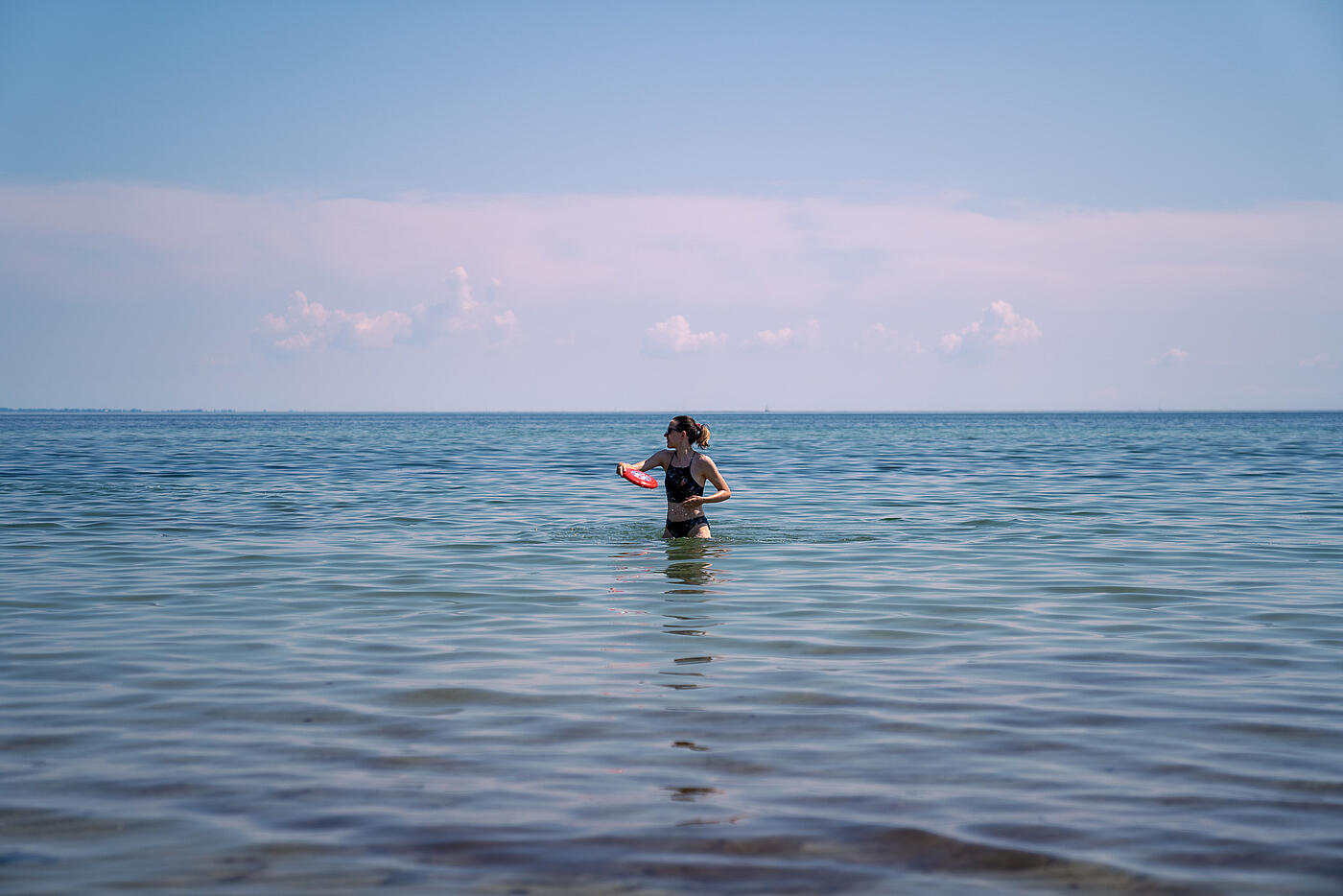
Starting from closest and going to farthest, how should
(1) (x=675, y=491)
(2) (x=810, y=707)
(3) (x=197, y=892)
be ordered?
1. (3) (x=197, y=892)
2. (2) (x=810, y=707)
3. (1) (x=675, y=491)

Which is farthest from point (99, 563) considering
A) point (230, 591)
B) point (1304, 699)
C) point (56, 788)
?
point (1304, 699)

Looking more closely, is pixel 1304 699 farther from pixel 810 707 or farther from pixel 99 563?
pixel 99 563

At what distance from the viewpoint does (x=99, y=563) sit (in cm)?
1370

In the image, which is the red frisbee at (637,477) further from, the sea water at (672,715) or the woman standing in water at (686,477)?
the sea water at (672,715)

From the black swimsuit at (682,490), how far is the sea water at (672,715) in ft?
1.28

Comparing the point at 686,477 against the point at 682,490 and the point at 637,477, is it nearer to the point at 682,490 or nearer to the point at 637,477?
the point at 682,490

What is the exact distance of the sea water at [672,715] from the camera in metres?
4.76

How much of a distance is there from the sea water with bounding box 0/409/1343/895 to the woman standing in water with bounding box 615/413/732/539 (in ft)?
1.55

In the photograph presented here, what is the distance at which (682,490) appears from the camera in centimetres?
1576

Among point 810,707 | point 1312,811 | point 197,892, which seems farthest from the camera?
point 810,707

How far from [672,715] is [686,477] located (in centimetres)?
884

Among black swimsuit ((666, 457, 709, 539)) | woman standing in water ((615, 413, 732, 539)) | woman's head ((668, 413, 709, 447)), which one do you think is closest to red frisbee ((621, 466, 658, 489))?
woman standing in water ((615, 413, 732, 539))

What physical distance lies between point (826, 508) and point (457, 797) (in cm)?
1701

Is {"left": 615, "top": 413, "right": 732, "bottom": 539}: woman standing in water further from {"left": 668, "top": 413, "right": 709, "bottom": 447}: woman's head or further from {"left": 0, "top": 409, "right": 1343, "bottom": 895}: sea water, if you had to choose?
{"left": 0, "top": 409, "right": 1343, "bottom": 895}: sea water
